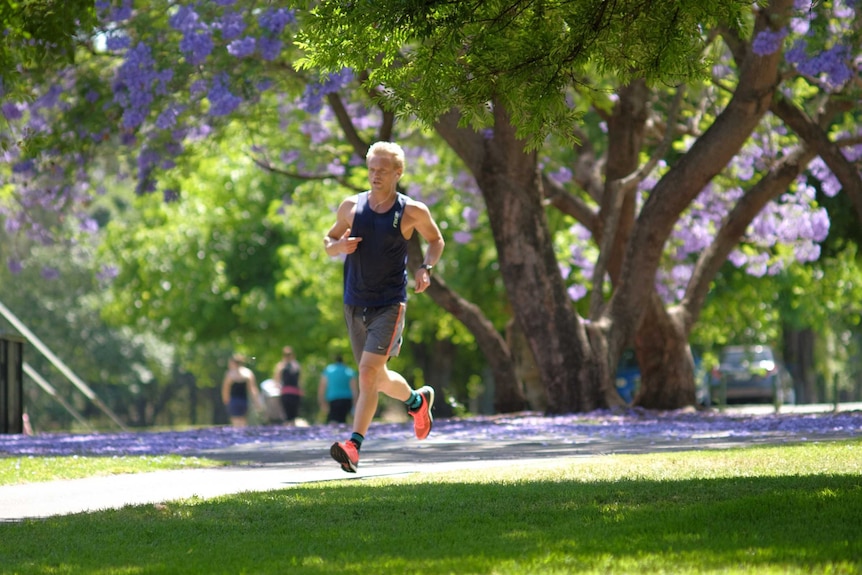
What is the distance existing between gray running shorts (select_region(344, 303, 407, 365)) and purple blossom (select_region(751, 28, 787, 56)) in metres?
7.14

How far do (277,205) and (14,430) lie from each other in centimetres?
1801

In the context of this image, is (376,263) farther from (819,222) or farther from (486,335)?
(819,222)

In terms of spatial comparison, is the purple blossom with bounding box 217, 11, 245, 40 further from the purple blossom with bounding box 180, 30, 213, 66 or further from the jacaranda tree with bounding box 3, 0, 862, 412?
the purple blossom with bounding box 180, 30, 213, 66

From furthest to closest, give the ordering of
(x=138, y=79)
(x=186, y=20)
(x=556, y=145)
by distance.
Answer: (x=556, y=145)
(x=138, y=79)
(x=186, y=20)

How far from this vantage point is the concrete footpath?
26.7 feet

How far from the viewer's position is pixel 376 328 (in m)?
9.17

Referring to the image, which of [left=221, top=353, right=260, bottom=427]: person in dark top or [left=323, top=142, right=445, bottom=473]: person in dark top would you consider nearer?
[left=323, top=142, right=445, bottom=473]: person in dark top

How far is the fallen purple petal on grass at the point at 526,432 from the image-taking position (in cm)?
1273

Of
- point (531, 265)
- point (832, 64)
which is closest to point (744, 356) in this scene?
point (531, 265)

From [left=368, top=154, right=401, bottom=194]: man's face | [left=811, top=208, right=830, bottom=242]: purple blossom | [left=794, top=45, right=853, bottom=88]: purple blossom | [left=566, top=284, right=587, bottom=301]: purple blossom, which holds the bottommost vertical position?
[left=368, top=154, right=401, bottom=194]: man's face

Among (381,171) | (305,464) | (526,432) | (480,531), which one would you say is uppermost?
(381,171)

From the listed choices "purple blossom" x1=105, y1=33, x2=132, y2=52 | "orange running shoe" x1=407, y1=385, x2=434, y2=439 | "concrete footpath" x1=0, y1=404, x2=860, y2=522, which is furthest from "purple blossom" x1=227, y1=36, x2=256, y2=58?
"orange running shoe" x1=407, y1=385, x2=434, y2=439

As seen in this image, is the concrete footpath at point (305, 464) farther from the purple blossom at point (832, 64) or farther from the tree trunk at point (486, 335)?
the tree trunk at point (486, 335)

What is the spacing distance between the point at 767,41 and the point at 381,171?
7.18m
